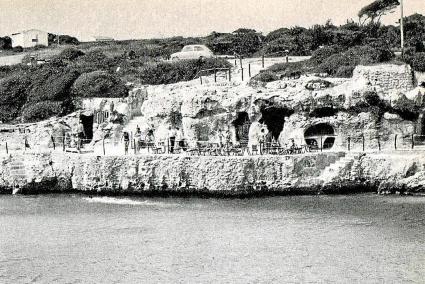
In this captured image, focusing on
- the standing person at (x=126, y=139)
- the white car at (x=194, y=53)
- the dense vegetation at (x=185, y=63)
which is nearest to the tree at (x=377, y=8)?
the dense vegetation at (x=185, y=63)

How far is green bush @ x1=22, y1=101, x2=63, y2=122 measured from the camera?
3897cm

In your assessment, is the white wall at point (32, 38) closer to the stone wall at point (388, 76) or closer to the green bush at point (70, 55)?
the green bush at point (70, 55)

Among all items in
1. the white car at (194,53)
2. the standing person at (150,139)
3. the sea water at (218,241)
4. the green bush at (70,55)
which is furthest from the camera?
the green bush at (70,55)

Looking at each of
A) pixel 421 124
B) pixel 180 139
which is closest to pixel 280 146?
pixel 180 139

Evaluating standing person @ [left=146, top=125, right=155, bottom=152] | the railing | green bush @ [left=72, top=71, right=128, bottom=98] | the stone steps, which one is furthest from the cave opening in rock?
green bush @ [left=72, top=71, right=128, bottom=98]

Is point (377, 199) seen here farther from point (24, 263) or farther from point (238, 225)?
point (24, 263)

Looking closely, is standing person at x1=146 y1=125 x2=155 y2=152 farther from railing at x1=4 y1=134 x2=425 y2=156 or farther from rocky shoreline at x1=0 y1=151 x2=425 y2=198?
rocky shoreline at x1=0 y1=151 x2=425 y2=198

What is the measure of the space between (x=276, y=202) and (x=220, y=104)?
711cm

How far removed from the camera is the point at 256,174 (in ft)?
86.8

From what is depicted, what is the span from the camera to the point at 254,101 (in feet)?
97.8

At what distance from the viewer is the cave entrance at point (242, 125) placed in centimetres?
3023

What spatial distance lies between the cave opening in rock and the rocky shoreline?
4097 millimetres

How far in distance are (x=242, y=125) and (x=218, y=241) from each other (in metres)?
11.6

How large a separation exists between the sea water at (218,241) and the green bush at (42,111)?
13.0 m
